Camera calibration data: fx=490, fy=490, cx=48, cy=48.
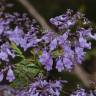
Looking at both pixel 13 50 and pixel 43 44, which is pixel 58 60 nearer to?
pixel 43 44

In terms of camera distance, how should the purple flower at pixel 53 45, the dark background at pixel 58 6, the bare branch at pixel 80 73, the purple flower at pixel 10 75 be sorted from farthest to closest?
the dark background at pixel 58 6, the bare branch at pixel 80 73, the purple flower at pixel 10 75, the purple flower at pixel 53 45

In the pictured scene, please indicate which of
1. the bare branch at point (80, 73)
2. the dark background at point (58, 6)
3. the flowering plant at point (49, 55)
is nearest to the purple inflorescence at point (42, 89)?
the flowering plant at point (49, 55)

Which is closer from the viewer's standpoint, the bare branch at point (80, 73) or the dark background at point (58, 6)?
the bare branch at point (80, 73)

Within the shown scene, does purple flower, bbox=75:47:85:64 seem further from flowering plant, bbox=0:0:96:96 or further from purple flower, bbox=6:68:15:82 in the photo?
purple flower, bbox=6:68:15:82

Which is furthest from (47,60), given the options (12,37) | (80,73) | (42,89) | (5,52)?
(80,73)

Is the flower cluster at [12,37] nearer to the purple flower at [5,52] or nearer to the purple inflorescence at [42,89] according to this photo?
the purple flower at [5,52]

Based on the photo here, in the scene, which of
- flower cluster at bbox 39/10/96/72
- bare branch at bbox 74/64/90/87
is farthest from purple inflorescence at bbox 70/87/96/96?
bare branch at bbox 74/64/90/87

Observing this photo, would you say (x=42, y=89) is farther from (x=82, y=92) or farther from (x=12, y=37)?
(x=12, y=37)

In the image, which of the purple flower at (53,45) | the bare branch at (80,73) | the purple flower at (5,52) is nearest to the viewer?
the purple flower at (53,45)
